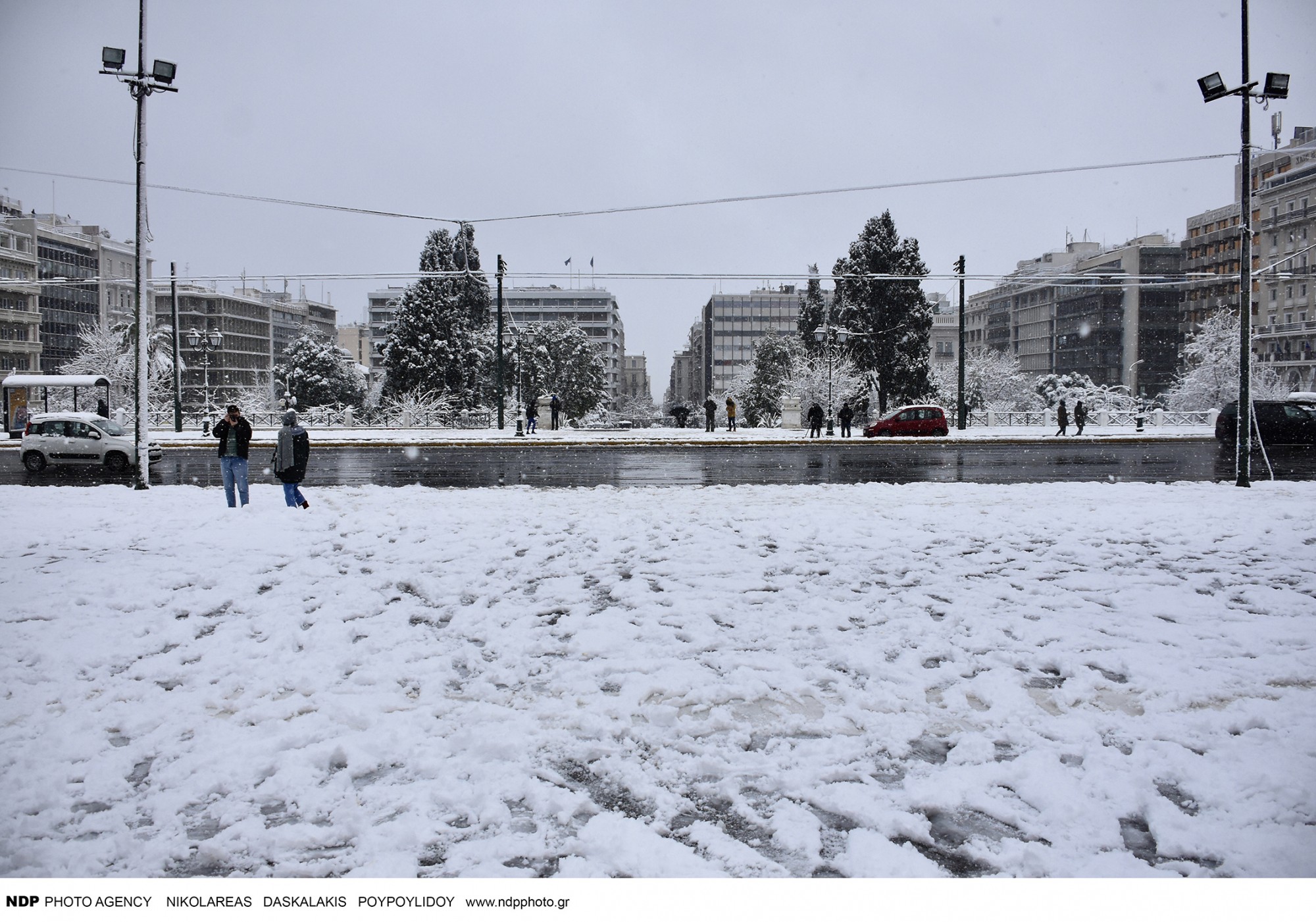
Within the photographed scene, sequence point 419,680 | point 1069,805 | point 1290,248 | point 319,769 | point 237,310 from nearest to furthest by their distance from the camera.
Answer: point 1069,805
point 319,769
point 419,680
point 1290,248
point 237,310

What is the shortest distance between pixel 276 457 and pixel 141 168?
6.84m

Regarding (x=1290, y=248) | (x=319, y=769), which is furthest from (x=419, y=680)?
(x=1290, y=248)

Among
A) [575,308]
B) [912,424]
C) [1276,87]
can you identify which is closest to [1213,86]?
[1276,87]

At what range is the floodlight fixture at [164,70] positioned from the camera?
1309 cm

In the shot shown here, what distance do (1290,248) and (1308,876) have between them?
358 ft

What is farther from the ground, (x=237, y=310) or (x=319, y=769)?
(x=237, y=310)

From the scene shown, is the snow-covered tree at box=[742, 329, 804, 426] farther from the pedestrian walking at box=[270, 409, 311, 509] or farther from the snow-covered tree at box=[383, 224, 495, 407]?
the pedestrian walking at box=[270, 409, 311, 509]

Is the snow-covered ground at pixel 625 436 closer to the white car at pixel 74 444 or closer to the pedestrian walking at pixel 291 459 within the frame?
the white car at pixel 74 444

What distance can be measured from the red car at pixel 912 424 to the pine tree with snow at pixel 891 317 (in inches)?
415

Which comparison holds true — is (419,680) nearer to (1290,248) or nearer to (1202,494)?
(1202,494)

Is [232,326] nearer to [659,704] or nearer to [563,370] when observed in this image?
[563,370]

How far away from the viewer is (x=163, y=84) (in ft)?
44.2

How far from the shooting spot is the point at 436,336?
4706 cm

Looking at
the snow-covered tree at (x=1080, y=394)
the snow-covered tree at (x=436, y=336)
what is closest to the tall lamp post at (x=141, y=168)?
the snow-covered tree at (x=436, y=336)
